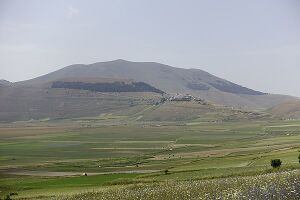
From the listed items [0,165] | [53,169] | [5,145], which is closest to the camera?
[53,169]

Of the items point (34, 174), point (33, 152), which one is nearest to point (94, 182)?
point (34, 174)

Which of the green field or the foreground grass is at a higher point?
the foreground grass

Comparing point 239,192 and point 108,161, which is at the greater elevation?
point 239,192

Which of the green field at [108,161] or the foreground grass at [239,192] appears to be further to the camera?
the green field at [108,161]

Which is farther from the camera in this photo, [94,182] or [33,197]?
[94,182]

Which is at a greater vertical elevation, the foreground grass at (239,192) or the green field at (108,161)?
the foreground grass at (239,192)

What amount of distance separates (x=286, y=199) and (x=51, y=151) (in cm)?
9611

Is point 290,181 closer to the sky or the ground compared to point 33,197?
closer to the sky

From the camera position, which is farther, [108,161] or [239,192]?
[108,161]

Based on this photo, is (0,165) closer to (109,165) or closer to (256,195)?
(109,165)

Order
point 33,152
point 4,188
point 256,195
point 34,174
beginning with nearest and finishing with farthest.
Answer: point 256,195 → point 4,188 → point 34,174 → point 33,152

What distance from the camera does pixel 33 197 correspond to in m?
41.3

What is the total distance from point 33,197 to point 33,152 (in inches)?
2847

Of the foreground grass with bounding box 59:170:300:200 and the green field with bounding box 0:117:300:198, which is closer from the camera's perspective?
the foreground grass with bounding box 59:170:300:200
